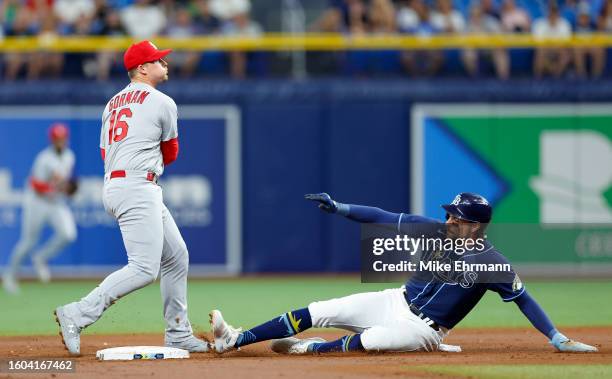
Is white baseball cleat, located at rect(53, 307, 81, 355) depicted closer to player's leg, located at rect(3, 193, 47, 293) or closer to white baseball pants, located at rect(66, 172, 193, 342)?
white baseball pants, located at rect(66, 172, 193, 342)

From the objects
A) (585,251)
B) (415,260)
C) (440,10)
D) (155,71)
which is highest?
(440,10)

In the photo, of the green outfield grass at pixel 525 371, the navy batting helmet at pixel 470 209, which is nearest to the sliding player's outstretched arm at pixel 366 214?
the navy batting helmet at pixel 470 209

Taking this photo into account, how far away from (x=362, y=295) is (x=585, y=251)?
9.66 meters

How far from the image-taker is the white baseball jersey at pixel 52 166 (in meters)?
15.1

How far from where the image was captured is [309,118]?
17.0 metres

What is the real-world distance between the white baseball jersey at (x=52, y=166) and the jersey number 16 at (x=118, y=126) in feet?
25.3

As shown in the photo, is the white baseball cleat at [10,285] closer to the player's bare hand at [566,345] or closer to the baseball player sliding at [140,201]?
the baseball player sliding at [140,201]

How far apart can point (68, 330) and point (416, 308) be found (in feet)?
Answer: 7.49

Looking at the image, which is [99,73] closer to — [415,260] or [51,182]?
[51,182]

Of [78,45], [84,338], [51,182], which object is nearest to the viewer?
[84,338]

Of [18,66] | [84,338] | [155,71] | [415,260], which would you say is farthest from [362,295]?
[18,66]

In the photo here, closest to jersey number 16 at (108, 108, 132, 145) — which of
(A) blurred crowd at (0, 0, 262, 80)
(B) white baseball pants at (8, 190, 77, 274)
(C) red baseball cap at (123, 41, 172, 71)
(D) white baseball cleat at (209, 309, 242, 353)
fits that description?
(C) red baseball cap at (123, 41, 172, 71)

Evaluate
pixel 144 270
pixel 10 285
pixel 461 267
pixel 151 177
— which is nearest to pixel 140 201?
pixel 151 177

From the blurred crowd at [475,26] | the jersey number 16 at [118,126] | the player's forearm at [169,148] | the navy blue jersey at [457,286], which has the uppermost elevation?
the blurred crowd at [475,26]
